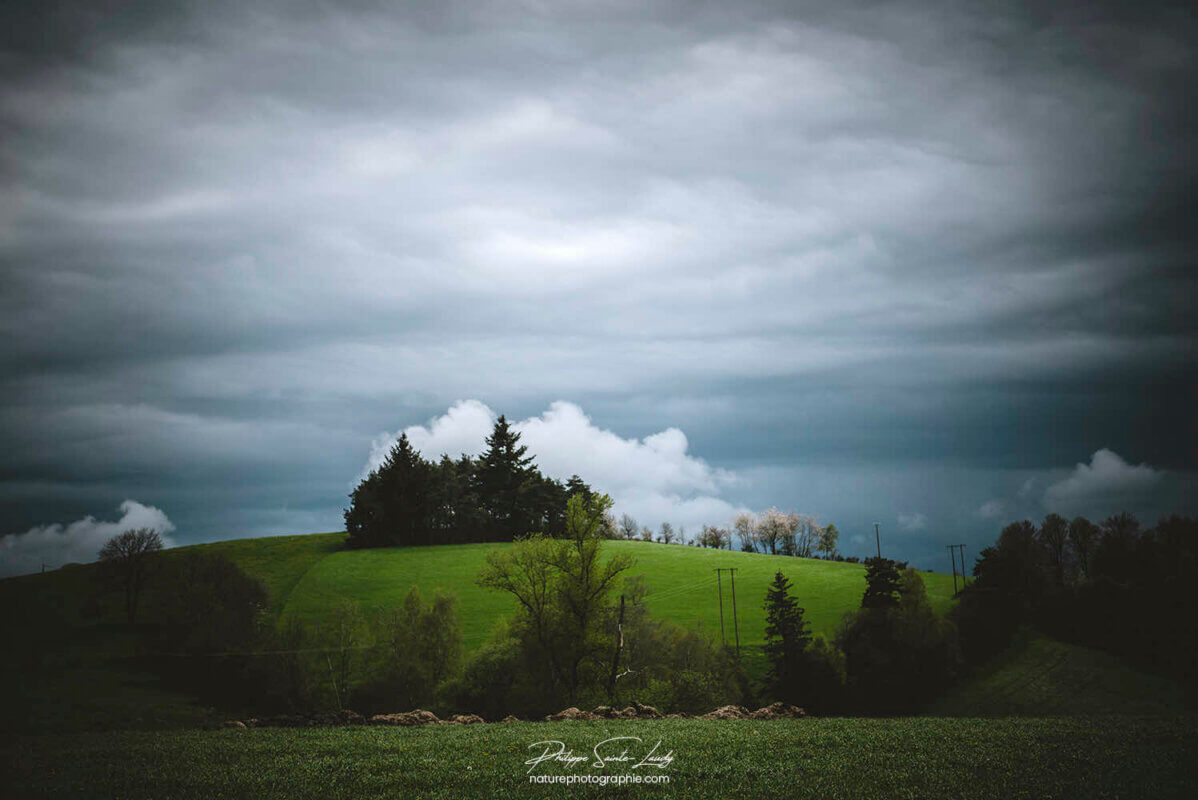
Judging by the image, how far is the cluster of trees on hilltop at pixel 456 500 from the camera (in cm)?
12288

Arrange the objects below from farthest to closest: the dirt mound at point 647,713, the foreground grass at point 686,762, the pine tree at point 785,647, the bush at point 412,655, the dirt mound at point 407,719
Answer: the pine tree at point 785,647 < the bush at point 412,655 < the dirt mound at point 647,713 < the dirt mound at point 407,719 < the foreground grass at point 686,762

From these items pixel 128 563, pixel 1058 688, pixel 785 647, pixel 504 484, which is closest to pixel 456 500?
pixel 504 484

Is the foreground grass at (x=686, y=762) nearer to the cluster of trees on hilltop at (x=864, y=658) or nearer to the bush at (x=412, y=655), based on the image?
the bush at (x=412, y=655)

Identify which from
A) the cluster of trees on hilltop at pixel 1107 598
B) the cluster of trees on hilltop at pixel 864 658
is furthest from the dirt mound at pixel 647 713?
the cluster of trees on hilltop at pixel 1107 598

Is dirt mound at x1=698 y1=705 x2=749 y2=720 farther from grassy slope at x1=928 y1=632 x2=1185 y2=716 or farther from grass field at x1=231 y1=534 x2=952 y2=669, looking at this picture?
grassy slope at x1=928 y1=632 x2=1185 y2=716

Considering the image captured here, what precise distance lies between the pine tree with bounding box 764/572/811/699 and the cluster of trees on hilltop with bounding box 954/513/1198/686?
25.3 m

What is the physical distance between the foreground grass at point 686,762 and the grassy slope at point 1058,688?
137ft

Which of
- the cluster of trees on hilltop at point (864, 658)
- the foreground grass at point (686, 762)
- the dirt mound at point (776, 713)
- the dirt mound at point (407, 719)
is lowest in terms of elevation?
the cluster of trees on hilltop at point (864, 658)

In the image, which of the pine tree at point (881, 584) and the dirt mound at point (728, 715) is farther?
the pine tree at point (881, 584)

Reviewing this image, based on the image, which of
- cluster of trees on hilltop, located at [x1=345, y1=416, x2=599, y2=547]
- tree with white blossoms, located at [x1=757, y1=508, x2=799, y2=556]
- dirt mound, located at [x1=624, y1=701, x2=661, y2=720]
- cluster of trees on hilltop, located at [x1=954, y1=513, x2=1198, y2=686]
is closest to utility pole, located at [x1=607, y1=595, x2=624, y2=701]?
dirt mound, located at [x1=624, y1=701, x2=661, y2=720]

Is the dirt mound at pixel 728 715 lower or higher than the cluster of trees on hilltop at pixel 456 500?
lower

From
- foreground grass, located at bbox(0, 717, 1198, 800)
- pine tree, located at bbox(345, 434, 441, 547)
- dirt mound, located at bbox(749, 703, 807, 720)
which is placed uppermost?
pine tree, located at bbox(345, 434, 441, 547)

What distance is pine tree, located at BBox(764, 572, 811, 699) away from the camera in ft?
222

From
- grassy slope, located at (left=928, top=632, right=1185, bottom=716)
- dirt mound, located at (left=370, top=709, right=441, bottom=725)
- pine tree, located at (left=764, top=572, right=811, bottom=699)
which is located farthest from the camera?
grassy slope, located at (left=928, top=632, right=1185, bottom=716)
